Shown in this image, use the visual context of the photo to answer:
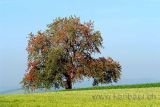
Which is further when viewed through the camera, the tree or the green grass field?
the tree

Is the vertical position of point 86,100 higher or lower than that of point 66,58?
lower

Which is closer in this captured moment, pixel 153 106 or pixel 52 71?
pixel 153 106

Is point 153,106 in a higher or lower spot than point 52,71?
lower

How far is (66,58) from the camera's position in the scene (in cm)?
7350

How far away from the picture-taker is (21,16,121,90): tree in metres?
73.0

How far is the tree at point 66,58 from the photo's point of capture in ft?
240

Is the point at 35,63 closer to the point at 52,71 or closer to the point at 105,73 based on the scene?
the point at 52,71

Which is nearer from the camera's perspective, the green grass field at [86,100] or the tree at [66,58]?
the green grass field at [86,100]

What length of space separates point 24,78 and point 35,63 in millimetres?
3120

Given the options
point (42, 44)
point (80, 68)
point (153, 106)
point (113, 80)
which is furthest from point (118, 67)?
point (153, 106)

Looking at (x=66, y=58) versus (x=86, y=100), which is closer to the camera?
(x=86, y=100)

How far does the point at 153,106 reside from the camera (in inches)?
915

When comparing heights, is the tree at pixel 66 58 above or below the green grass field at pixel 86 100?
above

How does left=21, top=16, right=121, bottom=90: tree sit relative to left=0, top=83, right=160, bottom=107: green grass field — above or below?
Answer: above
